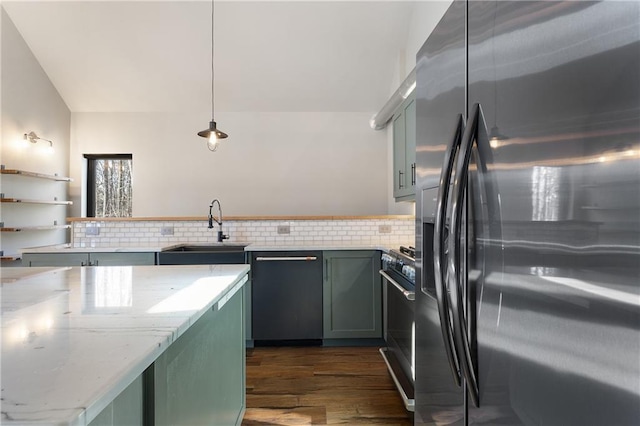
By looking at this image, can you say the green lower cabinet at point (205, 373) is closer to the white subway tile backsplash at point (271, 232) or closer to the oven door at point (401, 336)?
the oven door at point (401, 336)

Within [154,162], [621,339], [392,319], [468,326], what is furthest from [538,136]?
[154,162]

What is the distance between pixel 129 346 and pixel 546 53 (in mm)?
994

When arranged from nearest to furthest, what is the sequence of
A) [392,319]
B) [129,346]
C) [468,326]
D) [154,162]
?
[129,346] → [468,326] → [392,319] → [154,162]

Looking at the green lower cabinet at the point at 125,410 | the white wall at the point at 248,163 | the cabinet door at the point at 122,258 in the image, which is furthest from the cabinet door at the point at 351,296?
the green lower cabinet at the point at 125,410

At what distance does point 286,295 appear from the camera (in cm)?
289

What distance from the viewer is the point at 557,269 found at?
1.78 ft

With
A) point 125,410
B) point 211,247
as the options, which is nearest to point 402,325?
point 125,410

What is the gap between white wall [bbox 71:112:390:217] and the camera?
4.29 m

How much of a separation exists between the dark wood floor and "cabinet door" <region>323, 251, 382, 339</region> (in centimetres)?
18

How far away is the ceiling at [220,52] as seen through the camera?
337cm

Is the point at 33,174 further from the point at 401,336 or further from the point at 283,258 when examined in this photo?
the point at 401,336

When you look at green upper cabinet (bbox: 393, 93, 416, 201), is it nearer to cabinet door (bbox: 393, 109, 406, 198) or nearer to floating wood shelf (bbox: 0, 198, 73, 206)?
cabinet door (bbox: 393, 109, 406, 198)

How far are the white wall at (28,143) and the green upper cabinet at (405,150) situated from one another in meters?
4.19

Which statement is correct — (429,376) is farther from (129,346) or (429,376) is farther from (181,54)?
(181,54)
